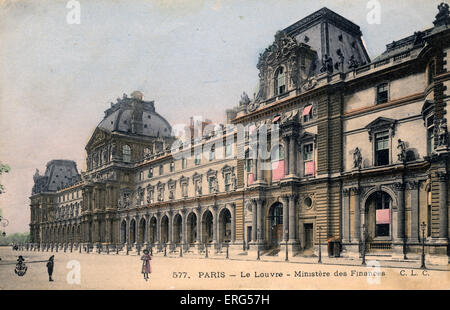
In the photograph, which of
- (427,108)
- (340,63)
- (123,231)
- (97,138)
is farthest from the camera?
(97,138)

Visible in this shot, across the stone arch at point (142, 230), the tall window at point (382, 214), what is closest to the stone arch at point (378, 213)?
the tall window at point (382, 214)

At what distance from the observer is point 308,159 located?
1548 inches

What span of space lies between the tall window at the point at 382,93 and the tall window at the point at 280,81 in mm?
9840

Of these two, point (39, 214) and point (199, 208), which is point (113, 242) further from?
point (39, 214)

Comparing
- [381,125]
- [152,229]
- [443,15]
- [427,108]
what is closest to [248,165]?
[381,125]

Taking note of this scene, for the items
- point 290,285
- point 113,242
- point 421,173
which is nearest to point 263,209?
point 421,173

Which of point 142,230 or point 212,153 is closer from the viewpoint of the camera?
point 212,153

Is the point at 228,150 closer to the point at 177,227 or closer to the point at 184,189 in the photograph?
the point at 184,189

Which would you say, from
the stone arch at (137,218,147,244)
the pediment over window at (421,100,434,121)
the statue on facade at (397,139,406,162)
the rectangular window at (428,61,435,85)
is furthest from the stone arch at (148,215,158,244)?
the rectangular window at (428,61,435,85)

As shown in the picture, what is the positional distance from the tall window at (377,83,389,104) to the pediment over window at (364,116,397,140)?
1.43m

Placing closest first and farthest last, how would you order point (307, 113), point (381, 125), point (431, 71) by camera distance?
point (431, 71) < point (381, 125) < point (307, 113)

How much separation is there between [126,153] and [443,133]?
58891 millimetres

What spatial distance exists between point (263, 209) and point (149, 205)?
28.7 metres

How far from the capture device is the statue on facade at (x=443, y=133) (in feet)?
89.6
